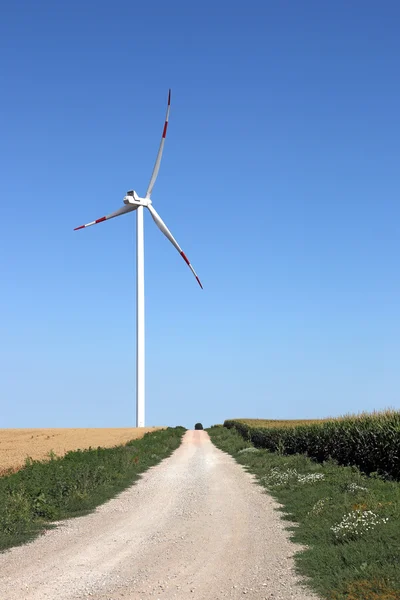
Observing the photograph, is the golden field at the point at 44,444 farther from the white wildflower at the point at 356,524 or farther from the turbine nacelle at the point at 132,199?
the turbine nacelle at the point at 132,199

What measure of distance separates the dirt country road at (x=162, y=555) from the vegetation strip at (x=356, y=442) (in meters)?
7.57

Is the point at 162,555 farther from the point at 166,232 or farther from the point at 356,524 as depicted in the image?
the point at 166,232

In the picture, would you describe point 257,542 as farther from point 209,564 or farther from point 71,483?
point 71,483

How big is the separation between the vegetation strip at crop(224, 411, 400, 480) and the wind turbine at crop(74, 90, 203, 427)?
96.9ft

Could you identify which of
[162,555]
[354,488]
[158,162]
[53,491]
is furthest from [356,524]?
[158,162]

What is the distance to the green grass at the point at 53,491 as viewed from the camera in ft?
57.2

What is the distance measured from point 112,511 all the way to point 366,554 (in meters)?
11.1

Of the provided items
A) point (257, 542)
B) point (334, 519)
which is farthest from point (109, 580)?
point (334, 519)

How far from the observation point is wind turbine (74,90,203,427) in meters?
71.0

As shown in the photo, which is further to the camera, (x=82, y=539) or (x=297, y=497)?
(x=297, y=497)

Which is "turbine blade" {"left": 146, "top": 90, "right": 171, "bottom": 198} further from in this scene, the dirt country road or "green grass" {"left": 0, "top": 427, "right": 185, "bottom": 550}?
the dirt country road

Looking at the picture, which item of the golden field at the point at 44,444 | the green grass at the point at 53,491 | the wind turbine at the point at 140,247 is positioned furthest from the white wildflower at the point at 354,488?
the wind turbine at the point at 140,247

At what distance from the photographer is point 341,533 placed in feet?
46.2

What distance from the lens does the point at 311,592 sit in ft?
35.3
